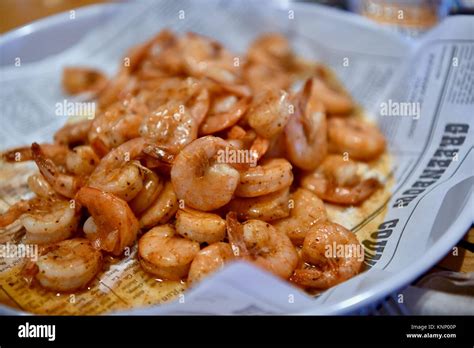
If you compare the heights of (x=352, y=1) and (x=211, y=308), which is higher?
(x=352, y=1)

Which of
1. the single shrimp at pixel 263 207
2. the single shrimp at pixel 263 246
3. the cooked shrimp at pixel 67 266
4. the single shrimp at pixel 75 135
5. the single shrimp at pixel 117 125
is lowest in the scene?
the cooked shrimp at pixel 67 266

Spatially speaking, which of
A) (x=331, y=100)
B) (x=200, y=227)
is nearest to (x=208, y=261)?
(x=200, y=227)

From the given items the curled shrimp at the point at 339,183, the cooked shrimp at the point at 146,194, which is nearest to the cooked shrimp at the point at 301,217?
the curled shrimp at the point at 339,183

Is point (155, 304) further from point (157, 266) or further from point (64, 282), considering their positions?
point (64, 282)

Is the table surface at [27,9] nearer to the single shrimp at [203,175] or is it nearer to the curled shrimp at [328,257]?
the single shrimp at [203,175]

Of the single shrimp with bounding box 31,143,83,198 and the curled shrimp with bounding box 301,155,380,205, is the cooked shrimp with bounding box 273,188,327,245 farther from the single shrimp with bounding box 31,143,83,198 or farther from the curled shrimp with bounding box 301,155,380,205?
the single shrimp with bounding box 31,143,83,198

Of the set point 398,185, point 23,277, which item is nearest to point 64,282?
point 23,277

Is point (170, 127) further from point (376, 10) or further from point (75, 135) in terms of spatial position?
point (376, 10)
